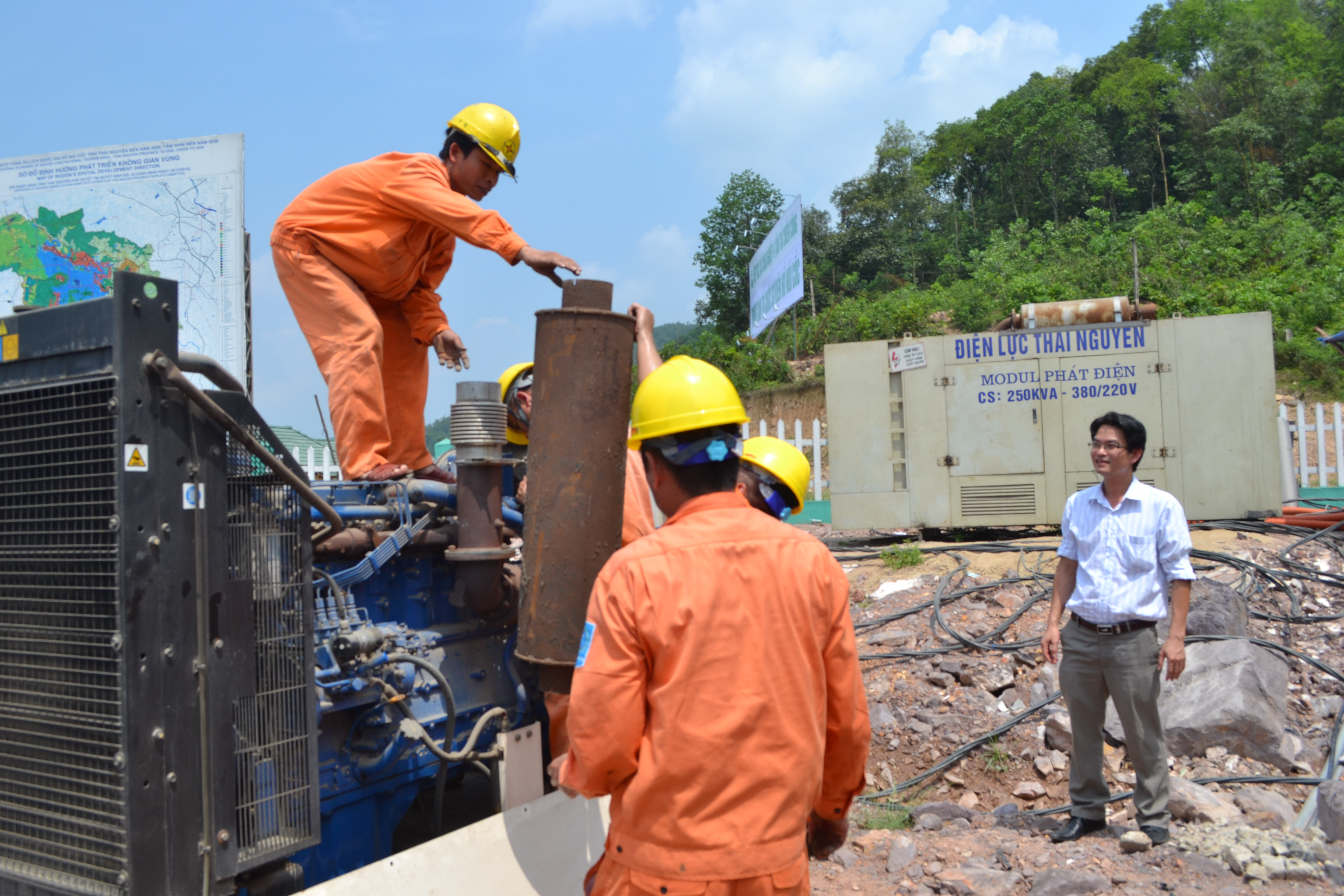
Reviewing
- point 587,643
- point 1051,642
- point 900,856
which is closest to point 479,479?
point 587,643

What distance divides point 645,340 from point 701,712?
1.47 m

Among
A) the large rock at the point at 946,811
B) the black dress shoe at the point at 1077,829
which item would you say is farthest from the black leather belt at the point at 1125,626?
→ the large rock at the point at 946,811

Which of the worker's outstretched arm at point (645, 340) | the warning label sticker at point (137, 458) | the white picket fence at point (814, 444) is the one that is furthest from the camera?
the white picket fence at point (814, 444)

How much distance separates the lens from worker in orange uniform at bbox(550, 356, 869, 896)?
1878 millimetres

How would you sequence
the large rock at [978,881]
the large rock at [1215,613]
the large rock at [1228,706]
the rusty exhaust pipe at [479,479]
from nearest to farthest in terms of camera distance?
the rusty exhaust pipe at [479,479] → the large rock at [978,881] → the large rock at [1228,706] → the large rock at [1215,613]

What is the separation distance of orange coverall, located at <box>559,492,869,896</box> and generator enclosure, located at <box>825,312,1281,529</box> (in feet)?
25.9

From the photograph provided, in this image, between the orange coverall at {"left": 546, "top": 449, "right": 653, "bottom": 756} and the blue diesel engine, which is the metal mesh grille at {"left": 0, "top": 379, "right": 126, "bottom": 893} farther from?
the orange coverall at {"left": 546, "top": 449, "right": 653, "bottom": 756}

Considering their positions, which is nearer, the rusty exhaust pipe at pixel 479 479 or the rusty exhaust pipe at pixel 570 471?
the rusty exhaust pipe at pixel 570 471

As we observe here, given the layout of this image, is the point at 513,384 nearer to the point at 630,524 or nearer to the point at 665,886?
the point at 630,524

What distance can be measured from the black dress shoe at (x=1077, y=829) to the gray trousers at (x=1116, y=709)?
0.02 meters

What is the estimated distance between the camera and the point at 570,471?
2738 mm

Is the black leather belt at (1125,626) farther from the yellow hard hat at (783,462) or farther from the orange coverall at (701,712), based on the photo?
the orange coverall at (701,712)

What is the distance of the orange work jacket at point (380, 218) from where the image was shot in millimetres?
3721

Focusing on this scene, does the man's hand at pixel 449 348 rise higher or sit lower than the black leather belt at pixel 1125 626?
higher
